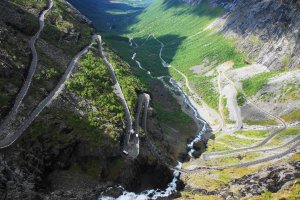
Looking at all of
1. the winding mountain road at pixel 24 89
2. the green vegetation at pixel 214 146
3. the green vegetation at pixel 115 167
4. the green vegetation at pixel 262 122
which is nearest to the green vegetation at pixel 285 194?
the green vegetation at pixel 115 167

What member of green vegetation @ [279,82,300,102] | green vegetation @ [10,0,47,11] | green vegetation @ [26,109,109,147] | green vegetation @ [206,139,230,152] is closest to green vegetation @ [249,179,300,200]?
green vegetation @ [26,109,109,147]

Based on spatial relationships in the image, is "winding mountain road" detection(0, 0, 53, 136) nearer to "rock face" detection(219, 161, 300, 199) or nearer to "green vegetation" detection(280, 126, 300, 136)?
"rock face" detection(219, 161, 300, 199)

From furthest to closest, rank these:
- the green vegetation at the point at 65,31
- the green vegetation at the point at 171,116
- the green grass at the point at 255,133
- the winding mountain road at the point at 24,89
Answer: the green vegetation at the point at 171,116 → the green grass at the point at 255,133 → the green vegetation at the point at 65,31 → the winding mountain road at the point at 24,89

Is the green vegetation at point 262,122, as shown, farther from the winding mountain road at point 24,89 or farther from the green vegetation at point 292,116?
the winding mountain road at point 24,89

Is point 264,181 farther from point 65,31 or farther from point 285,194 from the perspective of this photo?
point 65,31

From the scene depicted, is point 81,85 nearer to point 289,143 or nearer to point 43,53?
point 43,53

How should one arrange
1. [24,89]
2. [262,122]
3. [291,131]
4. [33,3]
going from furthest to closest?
[33,3]
[262,122]
[291,131]
[24,89]

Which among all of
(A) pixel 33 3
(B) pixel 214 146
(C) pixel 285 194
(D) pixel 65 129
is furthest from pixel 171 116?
(C) pixel 285 194

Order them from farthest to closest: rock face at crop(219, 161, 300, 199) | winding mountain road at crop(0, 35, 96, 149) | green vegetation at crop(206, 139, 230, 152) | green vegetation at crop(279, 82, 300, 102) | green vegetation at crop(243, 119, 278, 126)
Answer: green vegetation at crop(279, 82, 300, 102) < green vegetation at crop(243, 119, 278, 126) < green vegetation at crop(206, 139, 230, 152) < rock face at crop(219, 161, 300, 199) < winding mountain road at crop(0, 35, 96, 149)

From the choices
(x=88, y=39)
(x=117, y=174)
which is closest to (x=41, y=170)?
(x=117, y=174)
